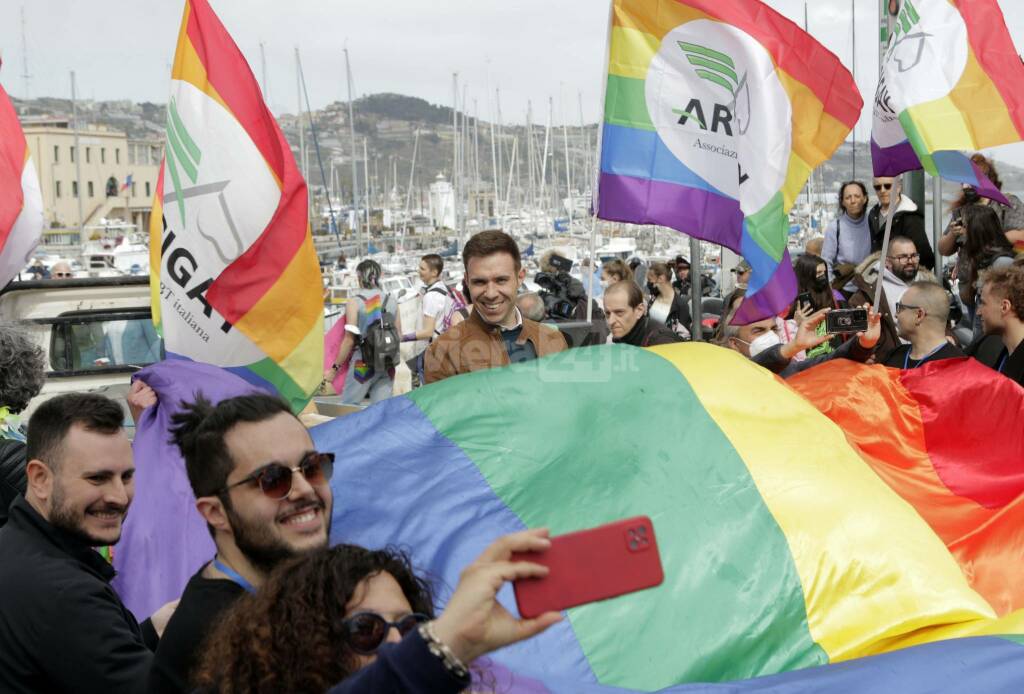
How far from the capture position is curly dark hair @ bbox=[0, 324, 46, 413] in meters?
4.89

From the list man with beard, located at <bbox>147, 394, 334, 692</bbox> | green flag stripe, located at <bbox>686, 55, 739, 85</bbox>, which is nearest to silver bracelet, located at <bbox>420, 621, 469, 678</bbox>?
man with beard, located at <bbox>147, 394, 334, 692</bbox>

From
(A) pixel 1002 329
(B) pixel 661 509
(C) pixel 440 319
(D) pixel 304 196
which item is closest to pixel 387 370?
(C) pixel 440 319

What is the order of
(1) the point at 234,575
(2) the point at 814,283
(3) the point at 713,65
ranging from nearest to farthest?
1. (1) the point at 234,575
2. (3) the point at 713,65
3. (2) the point at 814,283

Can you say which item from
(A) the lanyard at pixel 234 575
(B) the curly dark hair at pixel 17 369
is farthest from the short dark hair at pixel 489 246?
(A) the lanyard at pixel 234 575

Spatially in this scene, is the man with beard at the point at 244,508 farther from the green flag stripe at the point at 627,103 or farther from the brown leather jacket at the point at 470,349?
the green flag stripe at the point at 627,103

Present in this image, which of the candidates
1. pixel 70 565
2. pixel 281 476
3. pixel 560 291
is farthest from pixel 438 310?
pixel 281 476

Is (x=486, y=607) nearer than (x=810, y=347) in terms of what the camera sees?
Yes

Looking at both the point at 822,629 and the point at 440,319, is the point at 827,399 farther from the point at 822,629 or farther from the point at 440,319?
the point at 440,319

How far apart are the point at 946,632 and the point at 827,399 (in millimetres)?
1501

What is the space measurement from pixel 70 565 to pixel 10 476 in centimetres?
119

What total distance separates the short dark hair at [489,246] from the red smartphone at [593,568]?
145 inches

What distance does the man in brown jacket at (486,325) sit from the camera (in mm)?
5402

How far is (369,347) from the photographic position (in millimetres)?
11047

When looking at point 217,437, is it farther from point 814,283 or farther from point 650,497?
point 814,283
